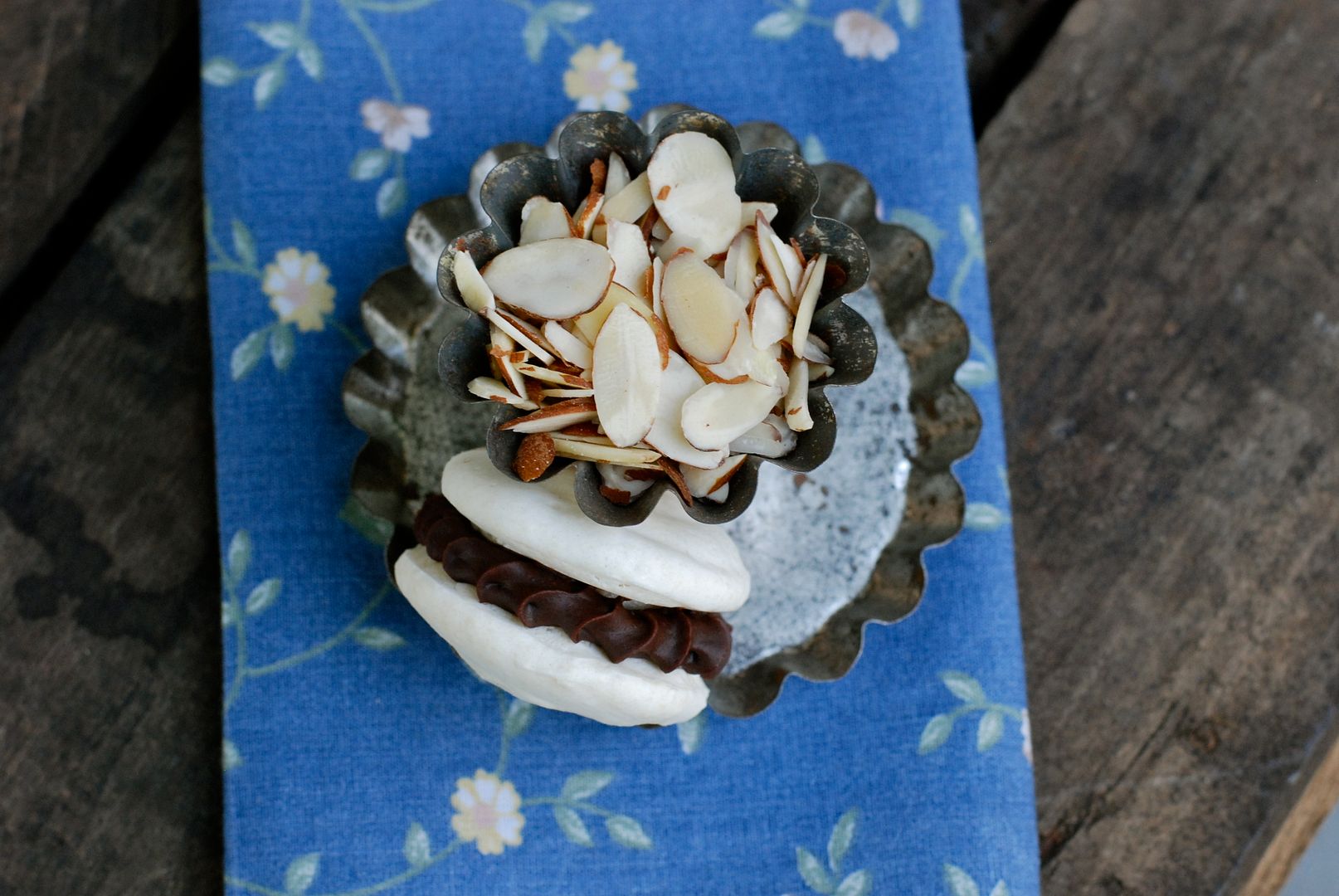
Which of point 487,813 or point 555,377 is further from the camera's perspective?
point 487,813

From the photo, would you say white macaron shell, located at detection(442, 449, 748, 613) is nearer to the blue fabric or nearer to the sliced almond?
the sliced almond


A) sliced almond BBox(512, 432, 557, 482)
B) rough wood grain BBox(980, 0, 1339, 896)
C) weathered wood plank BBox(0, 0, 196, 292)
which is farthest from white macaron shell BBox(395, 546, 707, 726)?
weathered wood plank BBox(0, 0, 196, 292)

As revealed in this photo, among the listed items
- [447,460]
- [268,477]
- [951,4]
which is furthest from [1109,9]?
[268,477]

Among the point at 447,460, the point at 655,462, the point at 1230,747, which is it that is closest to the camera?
the point at 655,462

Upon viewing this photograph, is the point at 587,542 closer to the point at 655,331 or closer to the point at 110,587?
the point at 655,331

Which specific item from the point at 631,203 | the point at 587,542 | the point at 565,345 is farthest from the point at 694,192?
the point at 587,542

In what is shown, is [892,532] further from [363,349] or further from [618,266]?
[363,349]
